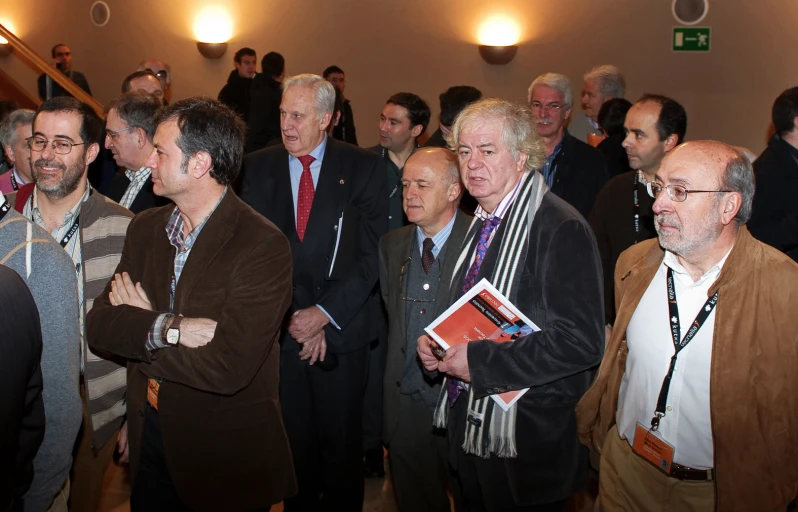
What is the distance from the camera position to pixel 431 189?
308 centimetres

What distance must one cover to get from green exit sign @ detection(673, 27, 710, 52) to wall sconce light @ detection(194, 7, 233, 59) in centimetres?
580

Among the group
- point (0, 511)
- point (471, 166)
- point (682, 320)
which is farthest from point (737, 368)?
point (0, 511)

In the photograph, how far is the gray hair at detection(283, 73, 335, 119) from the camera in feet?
11.6

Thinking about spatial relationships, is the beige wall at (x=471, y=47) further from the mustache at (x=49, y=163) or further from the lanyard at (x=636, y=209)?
the mustache at (x=49, y=163)

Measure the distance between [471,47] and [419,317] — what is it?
6.58 meters

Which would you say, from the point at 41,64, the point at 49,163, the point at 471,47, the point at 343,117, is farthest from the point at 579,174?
the point at 41,64

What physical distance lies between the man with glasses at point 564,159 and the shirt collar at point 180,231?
7.75 ft

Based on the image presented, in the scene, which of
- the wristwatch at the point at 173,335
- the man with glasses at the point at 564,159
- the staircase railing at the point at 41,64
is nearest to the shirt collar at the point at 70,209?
the wristwatch at the point at 173,335

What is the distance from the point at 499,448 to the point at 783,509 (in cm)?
86

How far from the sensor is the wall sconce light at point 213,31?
9.91 meters

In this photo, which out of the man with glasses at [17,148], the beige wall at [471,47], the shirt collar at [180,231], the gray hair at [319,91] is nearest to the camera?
the shirt collar at [180,231]

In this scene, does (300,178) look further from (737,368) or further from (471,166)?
(737,368)

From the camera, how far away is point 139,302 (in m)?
2.37

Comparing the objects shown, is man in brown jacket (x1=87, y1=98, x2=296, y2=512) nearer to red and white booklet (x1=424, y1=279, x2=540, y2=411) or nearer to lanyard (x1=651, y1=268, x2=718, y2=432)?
red and white booklet (x1=424, y1=279, x2=540, y2=411)
